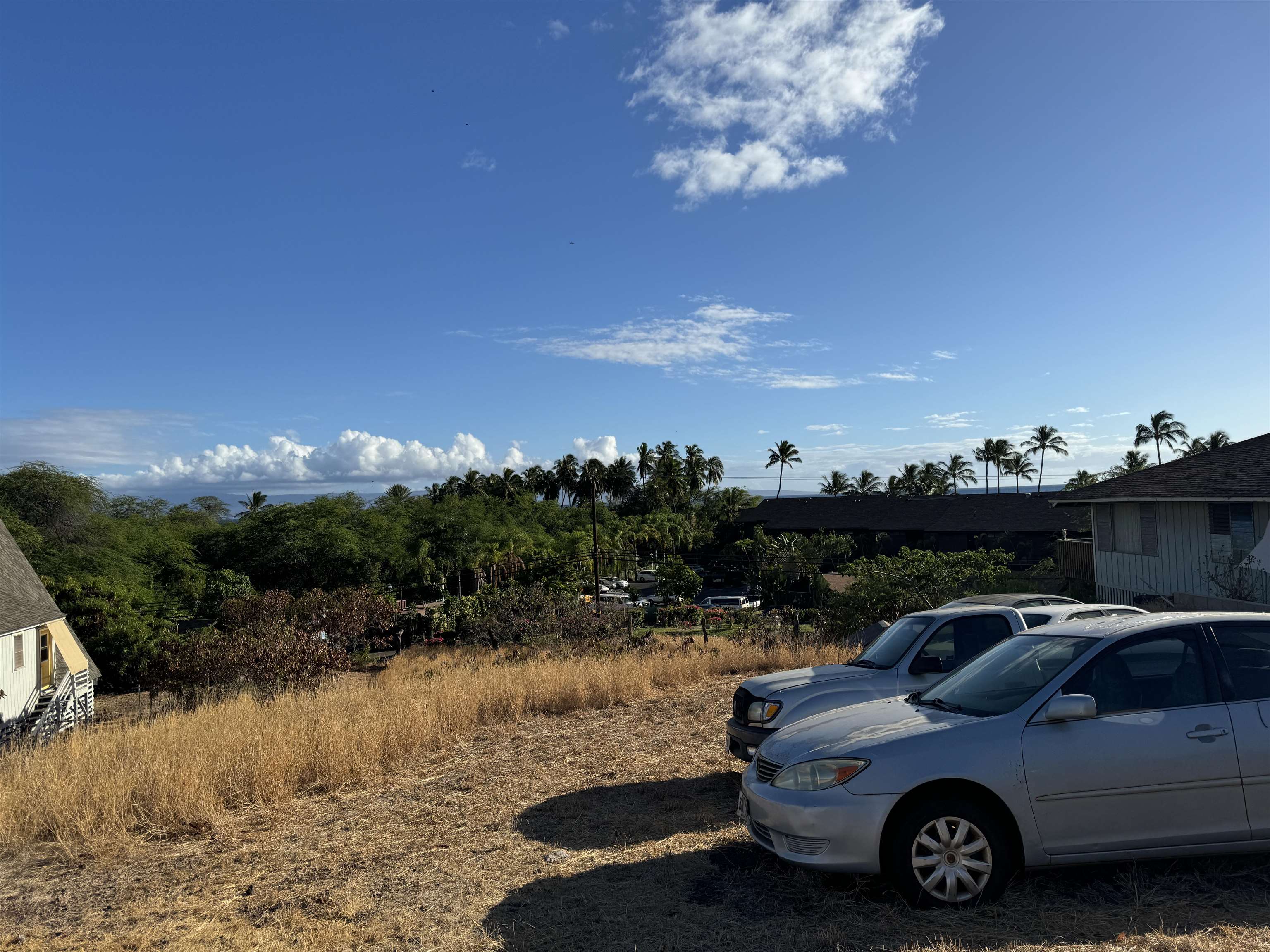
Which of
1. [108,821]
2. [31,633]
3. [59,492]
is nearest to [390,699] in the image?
[108,821]

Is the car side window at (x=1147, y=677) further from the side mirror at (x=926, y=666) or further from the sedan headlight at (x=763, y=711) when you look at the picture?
the sedan headlight at (x=763, y=711)

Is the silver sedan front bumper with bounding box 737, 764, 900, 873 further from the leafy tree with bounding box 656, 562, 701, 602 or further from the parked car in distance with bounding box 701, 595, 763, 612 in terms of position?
the parked car in distance with bounding box 701, 595, 763, 612

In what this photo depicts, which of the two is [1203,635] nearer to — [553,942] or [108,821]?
[553,942]

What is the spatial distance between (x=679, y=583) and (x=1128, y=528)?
25648 millimetres

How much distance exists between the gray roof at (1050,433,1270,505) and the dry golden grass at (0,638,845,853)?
12162mm

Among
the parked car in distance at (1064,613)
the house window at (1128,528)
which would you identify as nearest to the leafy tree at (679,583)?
the house window at (1128,528)

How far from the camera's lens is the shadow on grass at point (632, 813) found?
18.8 ft

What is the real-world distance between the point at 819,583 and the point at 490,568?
2786cm

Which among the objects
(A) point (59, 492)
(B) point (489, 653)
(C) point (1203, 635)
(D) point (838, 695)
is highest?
(A) point (59, 492)

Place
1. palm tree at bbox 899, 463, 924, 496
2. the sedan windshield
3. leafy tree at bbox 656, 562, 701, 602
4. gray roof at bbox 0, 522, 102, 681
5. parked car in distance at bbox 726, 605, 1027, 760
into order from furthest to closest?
palm tree at bbox 899, 463, 924, 496
leafy tree at bbox 656, 562, 701, 602
gray roof at bbox 0, 522, 102, 681
parked car in distance at bbox 726, 605, 1027, 760
the sedan windshield

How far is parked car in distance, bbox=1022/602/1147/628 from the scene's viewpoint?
22.7 ft

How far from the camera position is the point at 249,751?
24.0 ft

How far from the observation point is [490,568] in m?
57.8

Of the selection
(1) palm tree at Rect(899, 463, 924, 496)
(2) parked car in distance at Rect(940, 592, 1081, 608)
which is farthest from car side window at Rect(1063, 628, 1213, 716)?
(1) palm tree at Rect(899, 463, 924, 496)
